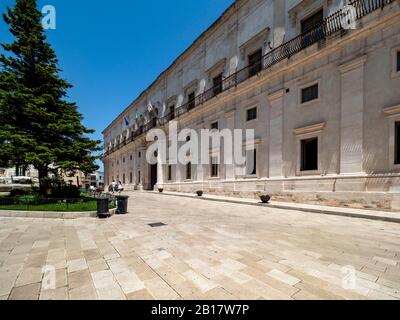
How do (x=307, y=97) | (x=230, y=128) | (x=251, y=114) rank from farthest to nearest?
(x=230, y=128) < (x=251, y=114) < (x=307, y=97)

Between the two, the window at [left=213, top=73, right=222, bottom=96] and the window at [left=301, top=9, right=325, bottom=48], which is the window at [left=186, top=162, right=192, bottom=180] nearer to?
the window at [left=213, top=73, right=222, bottom=96]

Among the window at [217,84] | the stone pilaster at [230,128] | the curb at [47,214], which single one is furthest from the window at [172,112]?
the curb at [47,214]

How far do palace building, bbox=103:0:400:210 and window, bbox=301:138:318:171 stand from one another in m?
0.06

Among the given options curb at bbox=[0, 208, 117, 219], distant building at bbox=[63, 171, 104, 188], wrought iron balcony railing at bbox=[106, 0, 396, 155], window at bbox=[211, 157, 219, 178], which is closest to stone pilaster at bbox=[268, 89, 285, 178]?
wrought iron balcony railing at bbox=[106, 0, 396, 155]

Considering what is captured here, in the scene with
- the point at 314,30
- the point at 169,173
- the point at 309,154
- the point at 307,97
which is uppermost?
the point at 314,30

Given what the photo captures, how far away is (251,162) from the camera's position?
1598 centimetres

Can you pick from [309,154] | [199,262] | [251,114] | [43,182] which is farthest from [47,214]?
[251,114]

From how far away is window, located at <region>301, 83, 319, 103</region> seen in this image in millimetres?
12492

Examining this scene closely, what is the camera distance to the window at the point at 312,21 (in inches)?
498

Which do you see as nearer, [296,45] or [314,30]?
[314,30]

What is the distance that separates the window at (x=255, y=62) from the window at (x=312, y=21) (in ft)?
11.4

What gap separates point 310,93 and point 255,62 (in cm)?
590

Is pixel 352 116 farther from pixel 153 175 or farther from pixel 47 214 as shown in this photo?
pixel 153 175
